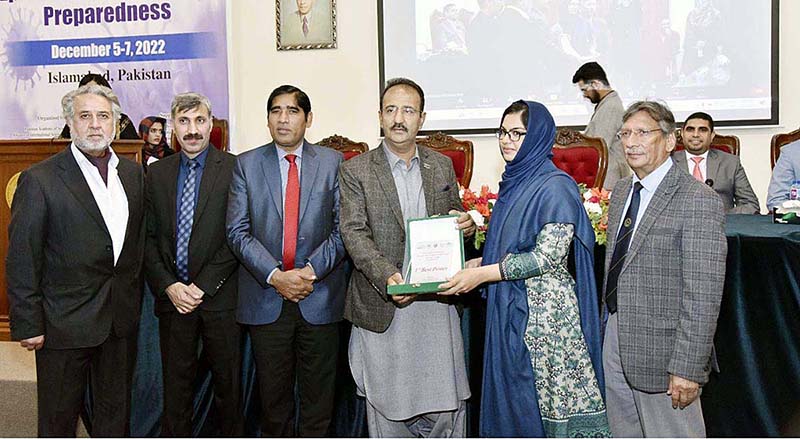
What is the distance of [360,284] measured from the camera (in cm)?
275

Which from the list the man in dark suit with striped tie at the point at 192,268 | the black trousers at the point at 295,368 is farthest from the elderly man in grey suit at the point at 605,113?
the man in dark suit with striped tie at the point at 192,268

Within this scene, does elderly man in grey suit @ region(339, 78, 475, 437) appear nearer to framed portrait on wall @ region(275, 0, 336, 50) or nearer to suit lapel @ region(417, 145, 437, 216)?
suit lapel @ region(417, 145, 437, 216)

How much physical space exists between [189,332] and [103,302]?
0.37 metres

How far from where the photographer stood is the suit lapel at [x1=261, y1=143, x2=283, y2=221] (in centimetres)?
286

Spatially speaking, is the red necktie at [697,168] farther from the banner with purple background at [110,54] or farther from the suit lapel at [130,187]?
the banner with purple background at [110,54]

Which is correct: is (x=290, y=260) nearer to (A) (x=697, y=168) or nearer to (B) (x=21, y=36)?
(A) (x=697, y=168)

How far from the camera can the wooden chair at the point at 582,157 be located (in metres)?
4.49

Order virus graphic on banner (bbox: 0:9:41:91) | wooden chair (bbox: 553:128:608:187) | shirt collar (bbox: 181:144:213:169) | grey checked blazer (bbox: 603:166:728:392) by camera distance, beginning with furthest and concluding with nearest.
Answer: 1. virus graphic on banner (bbox: 0:9:41:91)
2. wooden chair (bbox: 553:128:608:187)
3. shirt collar (bbox: 181:144:213:169)
4. grey checked blazer (bbox: 603:166:728:392)

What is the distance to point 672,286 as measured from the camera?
2303 mm

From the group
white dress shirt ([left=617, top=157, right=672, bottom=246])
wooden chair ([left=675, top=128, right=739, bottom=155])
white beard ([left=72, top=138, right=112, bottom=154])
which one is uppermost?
wooden chair ([left=675, top=128, right=739, bottom=155])

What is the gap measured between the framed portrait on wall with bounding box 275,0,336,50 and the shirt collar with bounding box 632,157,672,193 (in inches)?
186

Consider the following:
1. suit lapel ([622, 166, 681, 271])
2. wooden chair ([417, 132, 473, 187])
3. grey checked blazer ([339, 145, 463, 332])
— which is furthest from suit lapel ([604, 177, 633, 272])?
wooden chair ([417, 132, 473, 187])

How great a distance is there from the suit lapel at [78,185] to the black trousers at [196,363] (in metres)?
0.48

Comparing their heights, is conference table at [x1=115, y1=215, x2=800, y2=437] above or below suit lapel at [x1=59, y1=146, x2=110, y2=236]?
below
